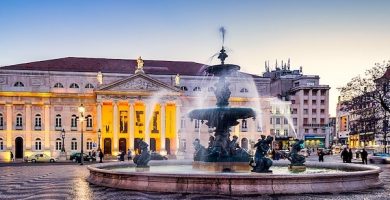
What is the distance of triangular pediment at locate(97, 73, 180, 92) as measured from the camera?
7019cm

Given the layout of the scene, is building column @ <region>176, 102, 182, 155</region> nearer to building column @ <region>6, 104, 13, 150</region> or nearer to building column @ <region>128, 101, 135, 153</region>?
building column @ <region>128, 101, 135, 153</region>

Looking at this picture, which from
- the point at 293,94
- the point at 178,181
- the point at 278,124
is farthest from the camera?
the point at 293,94

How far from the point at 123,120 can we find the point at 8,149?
15.3m

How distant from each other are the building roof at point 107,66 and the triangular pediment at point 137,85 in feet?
17.0

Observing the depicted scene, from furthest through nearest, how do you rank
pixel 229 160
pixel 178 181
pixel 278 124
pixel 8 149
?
pixel 278 124
pixel 8 149
pixel 229 160
pixel 178 181

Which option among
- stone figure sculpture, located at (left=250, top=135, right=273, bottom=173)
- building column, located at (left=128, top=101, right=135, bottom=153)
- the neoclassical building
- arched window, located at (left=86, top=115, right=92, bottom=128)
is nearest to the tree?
stone figure sculpture, located at (left=250, top=135, right=273, bottom=173)

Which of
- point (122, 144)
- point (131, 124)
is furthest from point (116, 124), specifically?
point (122, 144)

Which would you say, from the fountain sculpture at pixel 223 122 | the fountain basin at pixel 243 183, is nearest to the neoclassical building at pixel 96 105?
the fountain sculpture at pixel 223 122

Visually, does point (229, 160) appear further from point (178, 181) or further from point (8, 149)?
point (8, 149)

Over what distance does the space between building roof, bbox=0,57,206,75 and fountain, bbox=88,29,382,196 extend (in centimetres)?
5207

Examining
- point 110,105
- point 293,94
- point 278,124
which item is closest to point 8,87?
point 110,105

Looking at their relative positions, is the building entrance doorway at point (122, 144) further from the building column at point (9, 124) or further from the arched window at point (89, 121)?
the building column at point (9, 124)

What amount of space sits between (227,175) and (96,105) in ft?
191

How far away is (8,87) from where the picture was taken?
70.2 m
